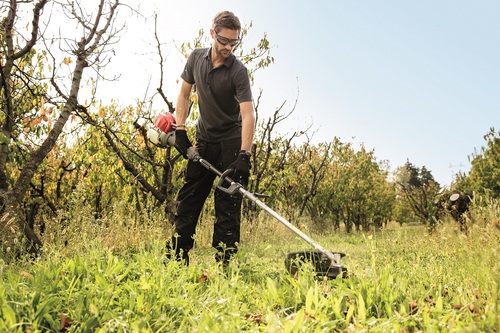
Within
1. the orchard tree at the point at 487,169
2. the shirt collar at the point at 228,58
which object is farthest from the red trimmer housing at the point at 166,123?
the orchard tree at the point at 487,169

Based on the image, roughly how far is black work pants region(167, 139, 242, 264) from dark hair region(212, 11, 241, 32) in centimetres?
100

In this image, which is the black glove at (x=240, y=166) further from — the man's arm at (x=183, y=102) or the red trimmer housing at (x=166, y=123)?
the red trimmer housing at (x=166, y=123)

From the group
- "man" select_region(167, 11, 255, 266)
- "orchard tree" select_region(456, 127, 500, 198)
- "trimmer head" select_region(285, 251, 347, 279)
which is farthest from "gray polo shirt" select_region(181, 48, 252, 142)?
"orchard tree" select_region(456, 127, 500, 198)

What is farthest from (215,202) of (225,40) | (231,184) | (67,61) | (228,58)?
(67,61)

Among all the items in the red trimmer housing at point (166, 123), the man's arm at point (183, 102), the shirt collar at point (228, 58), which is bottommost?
the red trimmer housing at point (166, 123)

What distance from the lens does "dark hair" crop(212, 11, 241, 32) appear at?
3.74 m

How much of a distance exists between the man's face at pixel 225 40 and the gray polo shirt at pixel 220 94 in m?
0.13

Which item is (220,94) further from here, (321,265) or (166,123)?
(321,265)

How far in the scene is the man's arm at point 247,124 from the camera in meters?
3.83

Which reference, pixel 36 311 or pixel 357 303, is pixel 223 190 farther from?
pixel 36 311

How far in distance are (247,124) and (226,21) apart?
34.8 inches

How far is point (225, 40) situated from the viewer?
3.82 meters

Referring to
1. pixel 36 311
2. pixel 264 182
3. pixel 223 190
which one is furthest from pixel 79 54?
pixel 264 182

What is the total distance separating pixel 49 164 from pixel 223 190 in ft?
23.1
